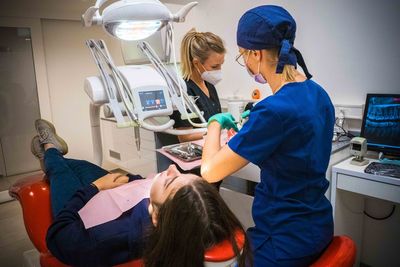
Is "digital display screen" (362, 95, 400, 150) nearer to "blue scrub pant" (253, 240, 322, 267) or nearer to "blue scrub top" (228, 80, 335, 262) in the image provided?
"blue scrub top" (228, 80, 335, 262)

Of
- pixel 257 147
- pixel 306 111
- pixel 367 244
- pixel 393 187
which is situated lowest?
pixel 367 244

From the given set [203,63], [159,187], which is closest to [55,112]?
[203,63]

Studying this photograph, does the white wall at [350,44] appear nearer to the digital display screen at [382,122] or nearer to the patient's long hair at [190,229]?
the digital display screen at [382,122]

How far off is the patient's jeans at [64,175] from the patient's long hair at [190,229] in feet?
2.74

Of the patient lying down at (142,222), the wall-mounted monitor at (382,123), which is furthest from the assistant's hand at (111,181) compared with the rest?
the wall-mounted monitor at (382,123)

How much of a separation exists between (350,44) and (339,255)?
163 centimetres

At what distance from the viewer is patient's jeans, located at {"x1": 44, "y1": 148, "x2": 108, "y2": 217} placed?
1442 mm

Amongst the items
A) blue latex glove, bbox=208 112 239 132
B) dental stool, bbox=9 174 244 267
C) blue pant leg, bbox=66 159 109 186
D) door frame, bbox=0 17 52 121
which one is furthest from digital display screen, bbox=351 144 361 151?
door frame, bbox=0 17 52 121

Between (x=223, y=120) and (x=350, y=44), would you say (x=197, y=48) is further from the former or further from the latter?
(x=350, y=44)

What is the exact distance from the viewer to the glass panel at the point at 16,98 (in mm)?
3334

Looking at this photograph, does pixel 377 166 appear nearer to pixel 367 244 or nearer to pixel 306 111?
pixel 367 244

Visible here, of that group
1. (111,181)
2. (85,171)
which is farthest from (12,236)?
(111,181)

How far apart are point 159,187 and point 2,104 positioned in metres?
3.20

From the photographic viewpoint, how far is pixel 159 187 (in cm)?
98
